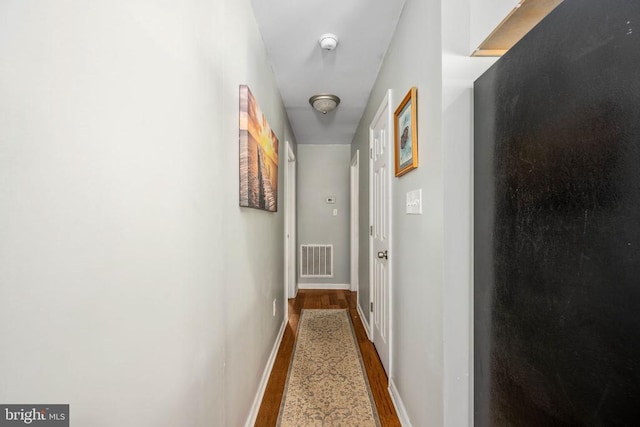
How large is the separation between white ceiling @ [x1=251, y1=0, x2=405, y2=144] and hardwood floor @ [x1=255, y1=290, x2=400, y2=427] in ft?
7.68

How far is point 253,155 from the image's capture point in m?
1.58

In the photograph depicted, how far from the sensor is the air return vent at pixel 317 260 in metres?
4.76

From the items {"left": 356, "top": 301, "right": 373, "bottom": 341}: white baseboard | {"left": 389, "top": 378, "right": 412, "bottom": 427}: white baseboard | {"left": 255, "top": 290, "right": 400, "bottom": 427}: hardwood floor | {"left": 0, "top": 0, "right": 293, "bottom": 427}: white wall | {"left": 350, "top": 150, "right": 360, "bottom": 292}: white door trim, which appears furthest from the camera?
{"left": 350, "top": 150, "right": 360, "bottom": 292}: white door trim

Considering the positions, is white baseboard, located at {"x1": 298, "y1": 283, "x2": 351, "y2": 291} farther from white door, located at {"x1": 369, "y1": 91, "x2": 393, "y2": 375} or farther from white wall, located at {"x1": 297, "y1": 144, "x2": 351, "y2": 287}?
white door, located at {"x1": 369, "y1": 91, "x2": 393, "y2": 375}

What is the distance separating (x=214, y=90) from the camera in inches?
44.9

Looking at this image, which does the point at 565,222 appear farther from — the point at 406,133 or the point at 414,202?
the point at 406,133

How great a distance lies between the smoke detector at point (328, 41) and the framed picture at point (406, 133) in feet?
2.10

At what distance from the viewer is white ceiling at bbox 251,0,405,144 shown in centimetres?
172

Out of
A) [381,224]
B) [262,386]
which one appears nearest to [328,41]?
[381,224]

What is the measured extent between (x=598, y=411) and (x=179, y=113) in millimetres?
1256

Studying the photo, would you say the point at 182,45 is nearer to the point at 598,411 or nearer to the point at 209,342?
the point at 209,342

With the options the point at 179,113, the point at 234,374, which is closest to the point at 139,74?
the point at 179,113

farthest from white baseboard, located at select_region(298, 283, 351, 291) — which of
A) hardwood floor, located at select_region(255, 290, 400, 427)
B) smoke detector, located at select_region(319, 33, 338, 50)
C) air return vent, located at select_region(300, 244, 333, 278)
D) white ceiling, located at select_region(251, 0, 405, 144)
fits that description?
smoke detector, located at select_region(319, 33, 338, 50)

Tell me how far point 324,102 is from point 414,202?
182 cm
